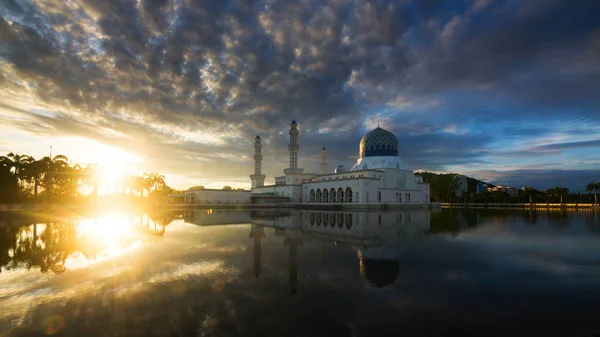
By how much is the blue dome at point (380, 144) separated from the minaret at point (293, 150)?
15156 millimetres

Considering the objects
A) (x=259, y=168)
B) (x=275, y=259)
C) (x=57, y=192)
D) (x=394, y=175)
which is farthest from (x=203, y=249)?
(x=259, y=168)

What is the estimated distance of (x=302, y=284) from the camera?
9148mm

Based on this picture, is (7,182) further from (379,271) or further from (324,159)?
(324,159)

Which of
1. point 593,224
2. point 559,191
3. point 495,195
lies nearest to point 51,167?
point 593,224

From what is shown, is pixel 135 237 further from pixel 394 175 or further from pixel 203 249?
pixel 394 175

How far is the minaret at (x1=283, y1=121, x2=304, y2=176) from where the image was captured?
74938 millimetres

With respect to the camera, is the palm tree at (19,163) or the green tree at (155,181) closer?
the palm tree at (19,163)

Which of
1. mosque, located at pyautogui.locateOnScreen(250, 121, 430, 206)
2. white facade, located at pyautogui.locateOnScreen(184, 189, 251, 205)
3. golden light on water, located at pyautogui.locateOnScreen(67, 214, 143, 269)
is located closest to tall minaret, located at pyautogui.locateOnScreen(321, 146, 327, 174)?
mosque, located at pyautogui.locateOnScreen(250, 121, 430, 206)

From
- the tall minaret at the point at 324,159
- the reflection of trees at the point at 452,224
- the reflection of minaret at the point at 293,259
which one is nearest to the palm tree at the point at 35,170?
the reflection of minaret at the point at 293,259

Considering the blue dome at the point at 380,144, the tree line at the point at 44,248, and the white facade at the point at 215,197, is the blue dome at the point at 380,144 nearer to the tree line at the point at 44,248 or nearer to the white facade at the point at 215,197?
the white facade at the point at 215,197

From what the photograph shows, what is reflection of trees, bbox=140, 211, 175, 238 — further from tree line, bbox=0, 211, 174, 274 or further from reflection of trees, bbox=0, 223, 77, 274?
reflection of trees, bbox=0, 223, 77, 274

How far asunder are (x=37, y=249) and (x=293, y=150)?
62.3m

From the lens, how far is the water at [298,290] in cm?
630

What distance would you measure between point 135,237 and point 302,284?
14038 millimetres
